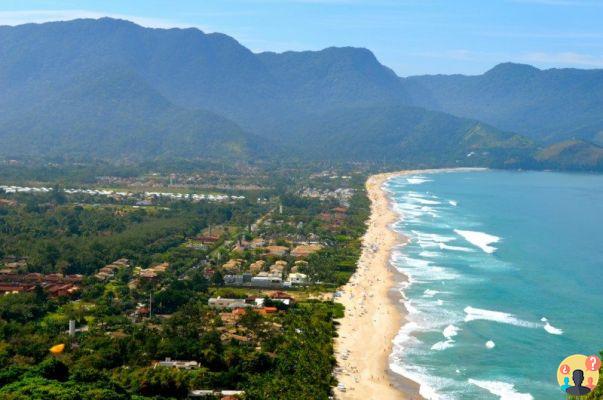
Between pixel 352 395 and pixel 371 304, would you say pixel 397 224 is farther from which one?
pixel 352 395

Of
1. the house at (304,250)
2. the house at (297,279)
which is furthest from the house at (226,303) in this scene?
the house at (304,250)

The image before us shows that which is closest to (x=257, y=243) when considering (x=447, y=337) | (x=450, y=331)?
(x=450, y=331)

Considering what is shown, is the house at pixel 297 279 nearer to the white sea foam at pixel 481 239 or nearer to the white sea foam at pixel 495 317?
the white sea foam at pixel 495 317

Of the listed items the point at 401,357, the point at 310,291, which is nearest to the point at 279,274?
the point at 310,291

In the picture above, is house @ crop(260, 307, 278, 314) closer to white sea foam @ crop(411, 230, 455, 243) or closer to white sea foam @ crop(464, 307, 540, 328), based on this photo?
white sea foam @ crop(464, 307, 540, 328)

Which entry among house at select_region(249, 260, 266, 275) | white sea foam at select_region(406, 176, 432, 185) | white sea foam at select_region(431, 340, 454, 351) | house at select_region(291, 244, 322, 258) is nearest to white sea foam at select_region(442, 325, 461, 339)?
white sea foam at select_region(431, 340, 454, 351)

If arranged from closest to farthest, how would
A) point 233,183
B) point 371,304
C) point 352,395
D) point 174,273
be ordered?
point 352,395
point 371,304
point 174,273
point 233,183
